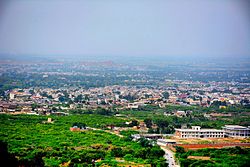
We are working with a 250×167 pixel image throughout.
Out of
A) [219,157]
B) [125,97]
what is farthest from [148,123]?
[125,97]

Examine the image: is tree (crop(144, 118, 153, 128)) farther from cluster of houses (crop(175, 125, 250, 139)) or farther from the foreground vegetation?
cluster of houses (crop(175, 125, 250, 139))

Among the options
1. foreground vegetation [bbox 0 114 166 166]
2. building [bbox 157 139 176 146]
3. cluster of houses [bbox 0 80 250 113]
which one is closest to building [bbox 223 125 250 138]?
building [bbox 157 139 176 146]

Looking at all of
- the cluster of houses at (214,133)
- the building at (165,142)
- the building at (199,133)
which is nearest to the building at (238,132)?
the cluster of houses at (214,133)

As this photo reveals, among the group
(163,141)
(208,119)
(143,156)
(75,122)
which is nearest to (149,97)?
(208,119)

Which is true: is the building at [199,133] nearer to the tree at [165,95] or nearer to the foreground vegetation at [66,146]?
the foreground vegetation at [66,146]

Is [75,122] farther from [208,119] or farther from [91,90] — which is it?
[91,90]

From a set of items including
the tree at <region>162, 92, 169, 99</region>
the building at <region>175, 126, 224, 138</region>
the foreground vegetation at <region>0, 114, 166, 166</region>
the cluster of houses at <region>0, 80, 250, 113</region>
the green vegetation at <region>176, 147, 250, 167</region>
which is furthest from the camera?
the tree at <region>162, 92, 169, 99</region>

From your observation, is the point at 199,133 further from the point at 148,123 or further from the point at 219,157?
the point at 219,157
